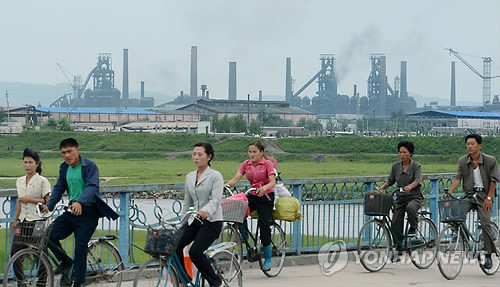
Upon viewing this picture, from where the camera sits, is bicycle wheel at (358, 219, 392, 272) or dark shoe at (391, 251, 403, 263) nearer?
bicycle wheel at (358, 219, 392, 272)

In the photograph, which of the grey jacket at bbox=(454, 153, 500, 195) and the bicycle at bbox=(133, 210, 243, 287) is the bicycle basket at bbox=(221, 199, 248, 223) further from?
the grey jacket at bbox=(454, 153, 500, 195)

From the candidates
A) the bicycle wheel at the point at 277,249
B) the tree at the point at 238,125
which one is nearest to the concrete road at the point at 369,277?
the bicycle wheel at the point at 277,249

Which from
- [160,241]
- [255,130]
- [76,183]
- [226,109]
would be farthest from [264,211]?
[226,109]

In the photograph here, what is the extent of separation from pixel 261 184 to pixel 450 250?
2154 mm

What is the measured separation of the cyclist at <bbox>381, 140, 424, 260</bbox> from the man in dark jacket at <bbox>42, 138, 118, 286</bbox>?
4.14m

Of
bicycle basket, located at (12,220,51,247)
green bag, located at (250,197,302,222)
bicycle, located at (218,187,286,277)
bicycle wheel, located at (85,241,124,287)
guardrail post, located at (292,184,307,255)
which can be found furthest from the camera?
guardrail post, located at (292,184,307,255)

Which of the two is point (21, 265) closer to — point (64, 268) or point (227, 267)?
point (64, 268)

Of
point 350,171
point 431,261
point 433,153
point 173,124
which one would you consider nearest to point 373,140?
point 433,153

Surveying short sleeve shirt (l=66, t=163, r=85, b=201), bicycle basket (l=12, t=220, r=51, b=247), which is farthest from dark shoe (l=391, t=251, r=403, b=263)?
bicycle basket (l=12, t=220, r=51, b=247)

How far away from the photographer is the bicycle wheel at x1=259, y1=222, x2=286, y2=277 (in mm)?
10703

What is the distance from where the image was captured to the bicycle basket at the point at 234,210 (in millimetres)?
8867

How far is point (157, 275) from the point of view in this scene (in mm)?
7629

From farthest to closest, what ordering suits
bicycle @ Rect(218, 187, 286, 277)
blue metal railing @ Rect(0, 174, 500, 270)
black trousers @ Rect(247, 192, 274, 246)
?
black trousers @ Rect(247, 192, 274, 246) → blue metal railing @ Rect(0, 174, 500, 270) → bicycle @ Rect(218, 187, 286, 277)

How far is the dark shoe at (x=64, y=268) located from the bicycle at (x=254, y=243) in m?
1.86
